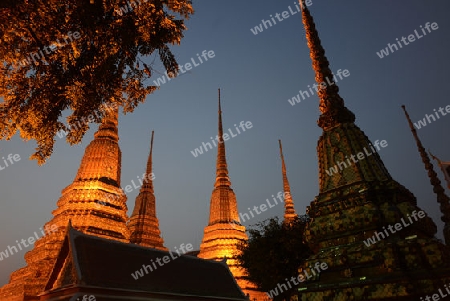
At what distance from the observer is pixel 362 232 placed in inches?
132

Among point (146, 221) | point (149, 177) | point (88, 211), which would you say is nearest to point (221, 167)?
point (149, 177)

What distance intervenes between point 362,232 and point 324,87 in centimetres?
243

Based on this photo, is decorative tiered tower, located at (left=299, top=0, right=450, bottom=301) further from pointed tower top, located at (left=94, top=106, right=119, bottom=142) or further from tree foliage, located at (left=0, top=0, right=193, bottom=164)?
pointed tower top, located at (left=94, top=106, right=119, bottom=142)

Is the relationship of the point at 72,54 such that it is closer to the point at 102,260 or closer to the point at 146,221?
the point at 102,260

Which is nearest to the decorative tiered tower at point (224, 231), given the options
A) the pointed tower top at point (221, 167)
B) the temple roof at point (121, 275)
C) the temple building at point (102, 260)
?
the pointed tower top at point (221, 167)

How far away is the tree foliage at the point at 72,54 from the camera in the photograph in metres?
4.96

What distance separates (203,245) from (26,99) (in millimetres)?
22002

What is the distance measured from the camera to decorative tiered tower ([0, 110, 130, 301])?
549 inches

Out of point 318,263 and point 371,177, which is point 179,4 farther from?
Result: point 318,263

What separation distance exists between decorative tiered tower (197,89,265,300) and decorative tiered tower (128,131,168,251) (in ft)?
13.1

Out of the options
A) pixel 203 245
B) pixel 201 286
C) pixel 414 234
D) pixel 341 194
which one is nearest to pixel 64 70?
pixel 341 194

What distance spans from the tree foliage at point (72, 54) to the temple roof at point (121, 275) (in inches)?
202

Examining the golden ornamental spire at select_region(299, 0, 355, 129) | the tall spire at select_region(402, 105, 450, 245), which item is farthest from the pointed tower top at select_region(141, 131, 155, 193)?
the golden ornamental spire at select_region(299, 0, 355, 129)

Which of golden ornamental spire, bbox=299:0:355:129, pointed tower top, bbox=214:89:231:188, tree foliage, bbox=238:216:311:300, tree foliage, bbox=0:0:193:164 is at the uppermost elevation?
pointed tower top, bbox=214:89:231:188
